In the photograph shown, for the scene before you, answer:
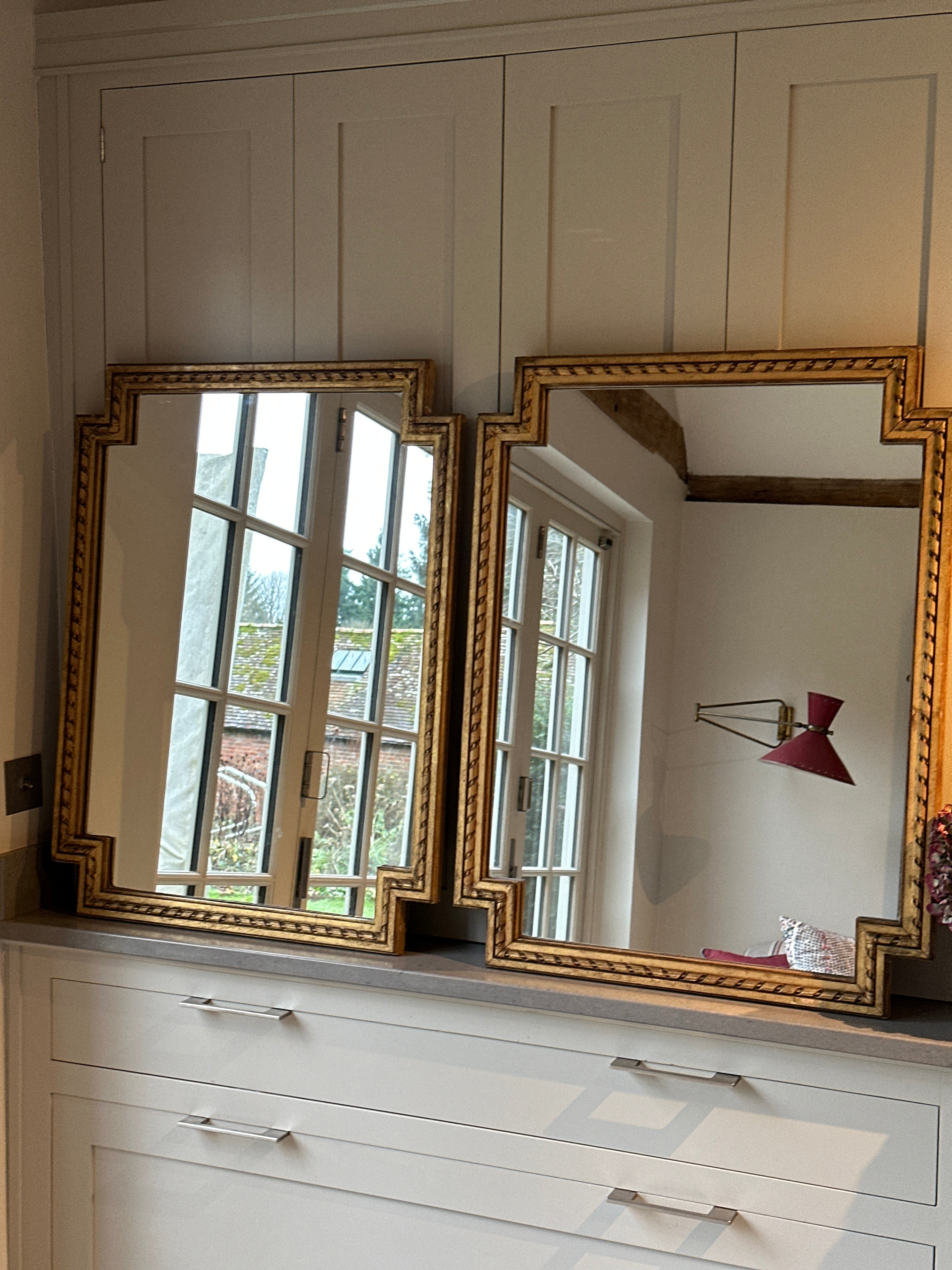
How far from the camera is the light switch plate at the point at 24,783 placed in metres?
2.18

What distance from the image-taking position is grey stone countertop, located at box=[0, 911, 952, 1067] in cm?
168

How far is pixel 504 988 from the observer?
6.00ft

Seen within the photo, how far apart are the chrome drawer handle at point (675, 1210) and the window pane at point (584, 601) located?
2.91 ft

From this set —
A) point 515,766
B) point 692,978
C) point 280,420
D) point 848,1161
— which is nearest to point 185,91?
point 280,420

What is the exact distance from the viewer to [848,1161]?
5.57ft

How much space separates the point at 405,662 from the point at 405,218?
0.81 meters

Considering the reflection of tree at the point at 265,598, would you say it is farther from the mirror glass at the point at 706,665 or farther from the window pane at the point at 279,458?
the mirror glass at the point at 706,665

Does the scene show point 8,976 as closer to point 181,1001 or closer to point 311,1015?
point 181,1001

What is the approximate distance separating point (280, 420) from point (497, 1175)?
137 centimetres

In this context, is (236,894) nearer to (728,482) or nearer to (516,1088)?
(516,1088)

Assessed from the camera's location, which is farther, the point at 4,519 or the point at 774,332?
the point at 4,519

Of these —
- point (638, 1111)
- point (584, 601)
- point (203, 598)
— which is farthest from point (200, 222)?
point (638, 1111)

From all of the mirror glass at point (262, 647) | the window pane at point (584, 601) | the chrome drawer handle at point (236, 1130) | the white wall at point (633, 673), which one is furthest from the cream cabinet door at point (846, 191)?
the chrome drawer handle at point (236, 1130)

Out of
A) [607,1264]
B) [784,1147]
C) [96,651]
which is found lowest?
[607,1264]
